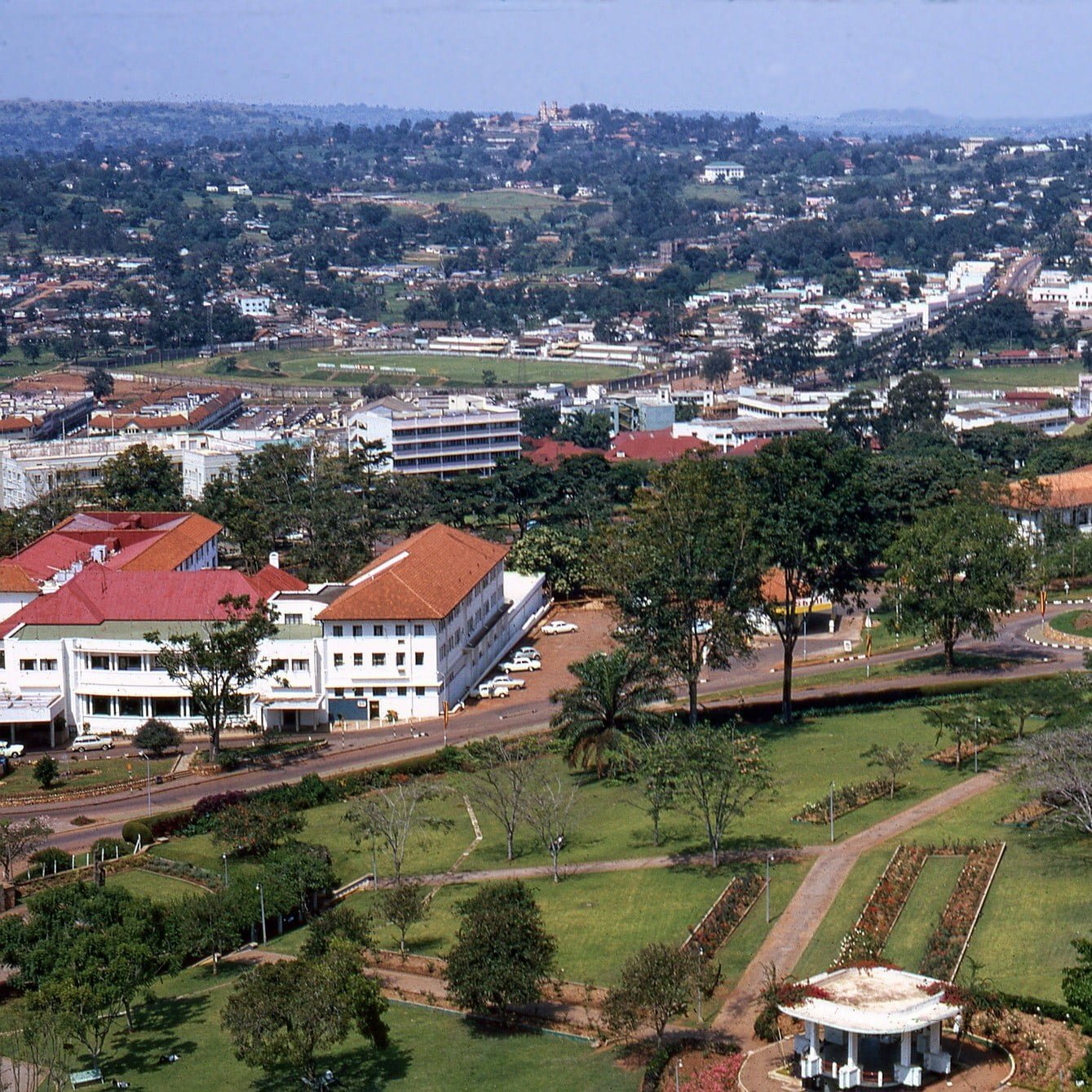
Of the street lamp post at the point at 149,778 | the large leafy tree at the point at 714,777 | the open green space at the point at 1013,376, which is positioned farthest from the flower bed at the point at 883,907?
the open green space at the point at 1013,376

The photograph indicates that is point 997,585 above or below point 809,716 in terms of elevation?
above

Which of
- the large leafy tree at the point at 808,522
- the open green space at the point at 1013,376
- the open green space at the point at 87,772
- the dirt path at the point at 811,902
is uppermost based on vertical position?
the large leafy tree at the point at 808,522

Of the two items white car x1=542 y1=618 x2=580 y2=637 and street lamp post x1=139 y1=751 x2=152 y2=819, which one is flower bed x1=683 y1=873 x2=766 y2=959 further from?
white car x1=542 y1=618 x2=580 y2=637

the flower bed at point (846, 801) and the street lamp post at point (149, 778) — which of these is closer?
the flower bed at point (846, 801)

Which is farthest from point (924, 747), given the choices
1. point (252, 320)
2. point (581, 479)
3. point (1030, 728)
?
point (252, 320)

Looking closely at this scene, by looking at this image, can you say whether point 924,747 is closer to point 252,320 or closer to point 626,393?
point 626,393

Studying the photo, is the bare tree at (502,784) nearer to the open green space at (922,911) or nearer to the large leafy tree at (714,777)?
the large leafy tree at (714,777)

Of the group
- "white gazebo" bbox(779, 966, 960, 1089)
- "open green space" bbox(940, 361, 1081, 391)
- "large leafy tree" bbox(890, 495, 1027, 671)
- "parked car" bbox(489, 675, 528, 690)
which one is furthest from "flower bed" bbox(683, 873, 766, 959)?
"open green space" bbox(940, 361, 1081, 391)
